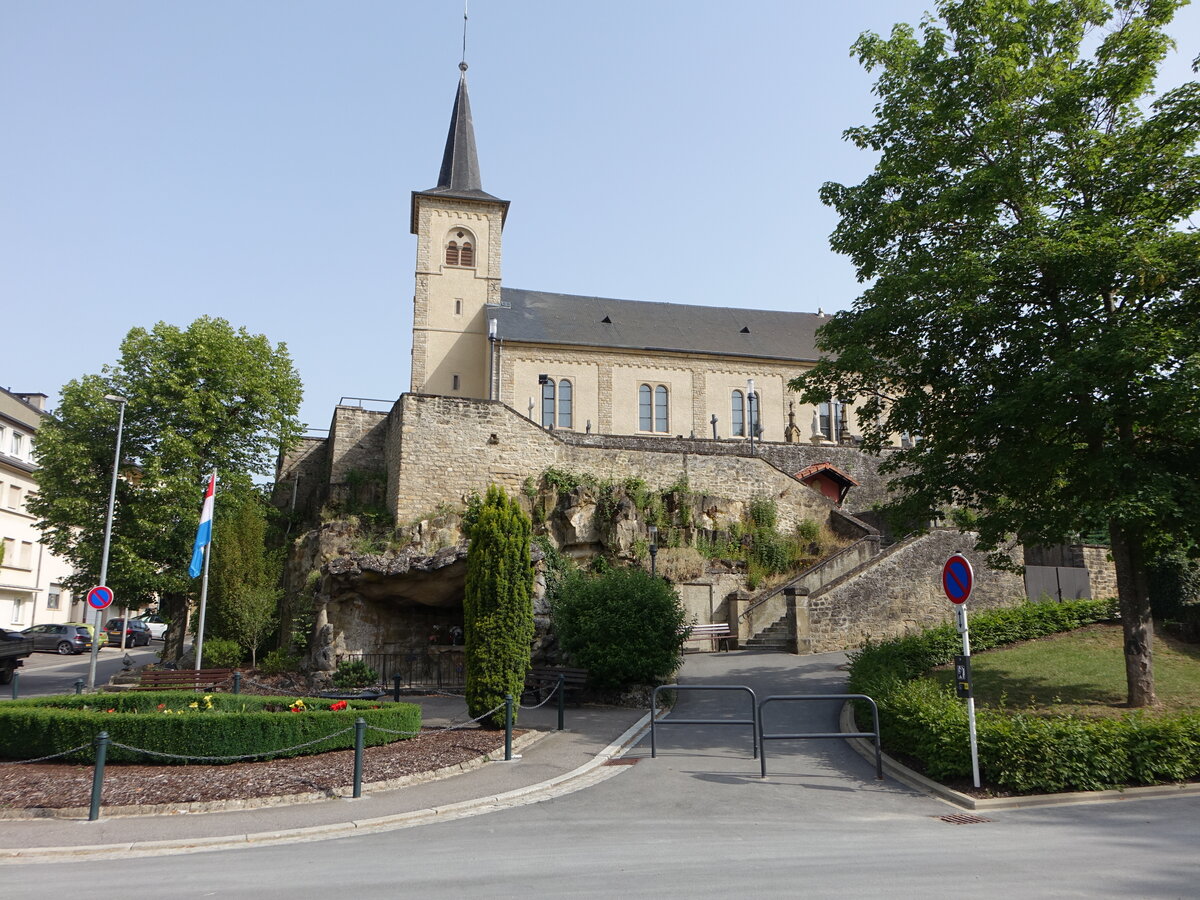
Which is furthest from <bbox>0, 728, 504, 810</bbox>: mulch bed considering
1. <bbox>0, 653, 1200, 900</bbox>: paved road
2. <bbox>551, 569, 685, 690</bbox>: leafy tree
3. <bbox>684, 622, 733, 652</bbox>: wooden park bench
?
<bbox>684, 622, 733, 652</bbox>: wooden park bench

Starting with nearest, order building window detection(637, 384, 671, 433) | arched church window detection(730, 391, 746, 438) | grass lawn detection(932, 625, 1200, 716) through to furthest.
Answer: grass lawn detection(932, 625, 1200, 716), building window detection(637, 384, 671, 433), arched church window detection(730, 391, 746, 438)

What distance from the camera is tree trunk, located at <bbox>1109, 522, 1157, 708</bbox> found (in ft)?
39.1

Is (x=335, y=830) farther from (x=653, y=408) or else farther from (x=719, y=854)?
(x=653, y=408)

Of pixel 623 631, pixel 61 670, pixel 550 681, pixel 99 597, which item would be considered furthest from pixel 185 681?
pixel 61 670

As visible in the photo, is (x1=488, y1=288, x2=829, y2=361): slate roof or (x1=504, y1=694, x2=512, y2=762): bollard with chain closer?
(x1=504, y1=694, x2=512, y2=762): bollard with chain

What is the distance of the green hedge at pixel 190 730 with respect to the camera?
36.2 ft

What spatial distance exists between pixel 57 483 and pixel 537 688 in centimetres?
1822

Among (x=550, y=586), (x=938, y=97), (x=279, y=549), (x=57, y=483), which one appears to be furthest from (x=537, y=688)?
(x=57, y=483)

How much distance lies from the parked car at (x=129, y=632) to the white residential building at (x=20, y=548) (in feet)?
12.9

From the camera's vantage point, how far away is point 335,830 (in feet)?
27.2

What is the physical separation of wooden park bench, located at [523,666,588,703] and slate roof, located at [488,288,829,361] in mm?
25722

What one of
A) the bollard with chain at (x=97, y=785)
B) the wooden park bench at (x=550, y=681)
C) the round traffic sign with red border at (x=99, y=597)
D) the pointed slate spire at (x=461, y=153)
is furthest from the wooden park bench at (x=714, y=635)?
the pointed slate spire at (x=461, y=153)

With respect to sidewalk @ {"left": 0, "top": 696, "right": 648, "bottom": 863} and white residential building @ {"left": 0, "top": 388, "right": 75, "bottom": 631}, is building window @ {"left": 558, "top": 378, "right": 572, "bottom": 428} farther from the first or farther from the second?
sidewalk @ {"left": 0, "top": 696, "right": 648, "bottom": 863}

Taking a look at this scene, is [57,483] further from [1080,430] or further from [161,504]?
[1080,430]
